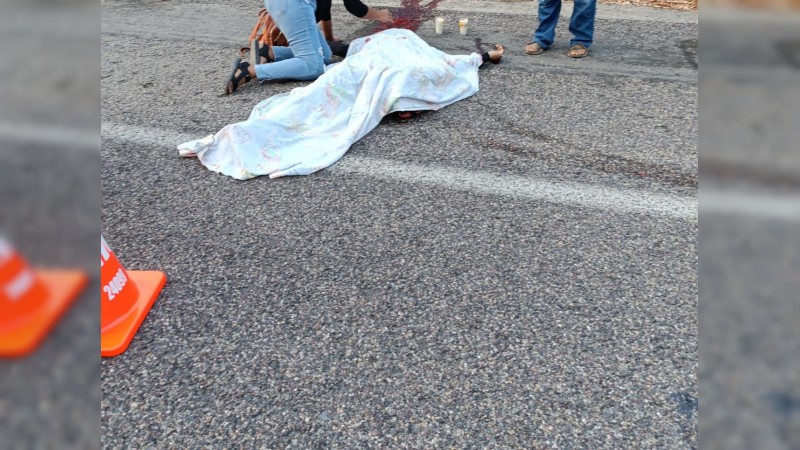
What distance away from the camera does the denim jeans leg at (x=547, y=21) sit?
173 inches

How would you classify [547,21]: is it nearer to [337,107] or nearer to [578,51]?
[578,51]

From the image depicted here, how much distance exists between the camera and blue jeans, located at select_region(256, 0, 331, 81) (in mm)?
4008

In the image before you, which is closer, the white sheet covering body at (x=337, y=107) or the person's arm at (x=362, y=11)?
the white sheet covering body at (x=337, y=107)

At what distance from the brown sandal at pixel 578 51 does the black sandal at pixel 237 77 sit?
90.7 inches

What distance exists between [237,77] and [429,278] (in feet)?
7.82
